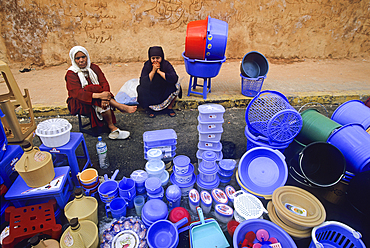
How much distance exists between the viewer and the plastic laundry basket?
5.56 feet

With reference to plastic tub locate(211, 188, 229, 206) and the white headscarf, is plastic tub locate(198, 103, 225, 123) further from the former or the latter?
the white headscarf

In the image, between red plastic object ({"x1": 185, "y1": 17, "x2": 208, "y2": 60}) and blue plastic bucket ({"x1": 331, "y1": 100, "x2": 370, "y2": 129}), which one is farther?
red plastic object ({"x1": 185, "y1": 17, "x2": 208, "y2": 60})

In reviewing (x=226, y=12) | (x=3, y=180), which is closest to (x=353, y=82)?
(x=226, y=12)

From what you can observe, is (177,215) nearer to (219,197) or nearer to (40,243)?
(219,197)

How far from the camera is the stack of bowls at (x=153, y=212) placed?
1.91 meters

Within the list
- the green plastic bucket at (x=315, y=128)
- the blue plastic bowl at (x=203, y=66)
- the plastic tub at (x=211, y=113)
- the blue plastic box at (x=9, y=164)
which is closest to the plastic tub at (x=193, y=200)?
the plastic tub at (x=211, y=113)

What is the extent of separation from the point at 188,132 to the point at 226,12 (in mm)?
5435

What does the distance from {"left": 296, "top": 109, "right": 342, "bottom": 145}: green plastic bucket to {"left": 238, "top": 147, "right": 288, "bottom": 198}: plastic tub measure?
67 centimetres

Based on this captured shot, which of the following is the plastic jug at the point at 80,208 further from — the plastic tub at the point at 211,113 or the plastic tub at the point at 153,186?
the plastic tub at the point at 211,113

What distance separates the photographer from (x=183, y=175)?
2.33 meters

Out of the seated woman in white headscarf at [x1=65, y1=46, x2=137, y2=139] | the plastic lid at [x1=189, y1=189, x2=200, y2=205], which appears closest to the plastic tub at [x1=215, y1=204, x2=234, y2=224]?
the plastic lid at [x1=189, y1=189, x2=200, y2=205]

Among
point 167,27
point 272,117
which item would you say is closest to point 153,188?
point 272,117

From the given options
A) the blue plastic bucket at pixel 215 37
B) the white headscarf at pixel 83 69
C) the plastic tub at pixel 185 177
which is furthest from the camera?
the blue plastic bucket at pixel 215 37

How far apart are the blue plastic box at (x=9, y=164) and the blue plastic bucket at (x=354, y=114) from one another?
14.0 feet
